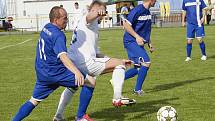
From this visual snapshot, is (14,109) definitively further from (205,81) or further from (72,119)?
(205,81)

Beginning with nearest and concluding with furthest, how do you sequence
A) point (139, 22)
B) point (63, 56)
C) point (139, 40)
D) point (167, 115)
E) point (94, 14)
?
point (63, 56), point (167, 115), point (94, 14), point (139, 40), point (139, 22)

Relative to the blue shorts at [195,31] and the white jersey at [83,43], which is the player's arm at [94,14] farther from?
the blue shorts at [195,31]

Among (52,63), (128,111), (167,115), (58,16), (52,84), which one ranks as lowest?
(128,111)

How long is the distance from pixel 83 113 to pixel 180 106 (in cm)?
209

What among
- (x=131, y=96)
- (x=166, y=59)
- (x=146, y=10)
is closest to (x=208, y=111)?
(x=131, y=96)

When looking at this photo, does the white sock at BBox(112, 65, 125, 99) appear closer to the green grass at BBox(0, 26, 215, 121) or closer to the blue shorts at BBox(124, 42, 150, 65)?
the green grass at BBox(0, 26, 215, 121)

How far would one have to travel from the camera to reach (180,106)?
8.16 metres

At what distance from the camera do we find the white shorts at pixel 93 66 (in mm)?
7027

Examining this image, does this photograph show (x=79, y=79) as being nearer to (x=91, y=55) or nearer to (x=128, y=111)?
(x=91, y=55)

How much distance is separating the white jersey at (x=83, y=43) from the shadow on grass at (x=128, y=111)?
3.44 ft

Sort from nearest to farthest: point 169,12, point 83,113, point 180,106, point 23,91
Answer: point 83,113 → point 180,106 → point 23,91 → point 169,12

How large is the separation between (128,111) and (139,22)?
2265mm

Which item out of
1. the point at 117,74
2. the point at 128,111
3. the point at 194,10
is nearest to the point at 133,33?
the point at 128,111

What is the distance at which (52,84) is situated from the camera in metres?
6.54
